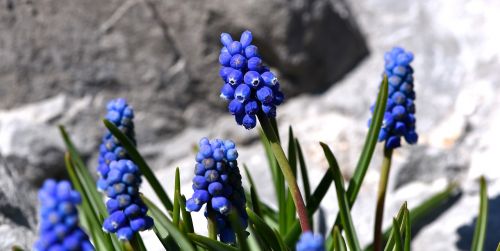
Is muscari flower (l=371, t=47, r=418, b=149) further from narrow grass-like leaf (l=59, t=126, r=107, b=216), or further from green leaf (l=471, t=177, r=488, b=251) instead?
narrow grass-like leaf (l=59, t=126, r=107, b=216)

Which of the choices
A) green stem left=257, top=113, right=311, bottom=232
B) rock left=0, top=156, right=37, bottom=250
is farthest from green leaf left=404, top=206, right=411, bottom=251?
rock left=0, top=156, right=37, bottom=250

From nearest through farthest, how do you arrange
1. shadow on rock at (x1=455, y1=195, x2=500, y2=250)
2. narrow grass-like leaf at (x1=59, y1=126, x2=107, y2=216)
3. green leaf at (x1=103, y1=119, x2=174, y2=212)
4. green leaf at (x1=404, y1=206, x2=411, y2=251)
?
1. green leaf at (x1=404, y1=206, x2=411, y2=251)
2. green leaf at (x1=103, y1=119, x2=174, y2=212)
3. narrow grass-like leaf at (x1=59, y1=126, x2=107, y2=216)
4. shadow on rock at (x1=455, y1=195, x2=500, y2=250)

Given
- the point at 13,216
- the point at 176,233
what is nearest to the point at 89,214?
the point at 13,216

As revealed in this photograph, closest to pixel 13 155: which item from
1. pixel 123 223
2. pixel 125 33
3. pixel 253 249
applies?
pixel 125 33

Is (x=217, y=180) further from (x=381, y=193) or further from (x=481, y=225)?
(x=481, y=225)

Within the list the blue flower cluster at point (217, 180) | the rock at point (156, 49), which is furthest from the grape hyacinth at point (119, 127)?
the rock at point (156, 49)
